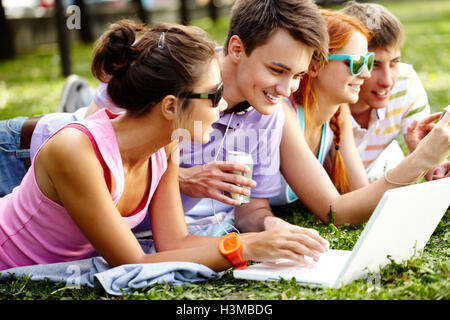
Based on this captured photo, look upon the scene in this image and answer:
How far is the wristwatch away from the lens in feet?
9.57

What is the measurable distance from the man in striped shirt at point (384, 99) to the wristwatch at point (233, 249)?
181cm

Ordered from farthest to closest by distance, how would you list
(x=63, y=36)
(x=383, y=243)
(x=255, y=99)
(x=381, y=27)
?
(x=63, y=36)
(x=381, y=27)
(x=255, y=99)
(x=383, y=243)

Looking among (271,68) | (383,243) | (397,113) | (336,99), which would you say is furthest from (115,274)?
(397,113)

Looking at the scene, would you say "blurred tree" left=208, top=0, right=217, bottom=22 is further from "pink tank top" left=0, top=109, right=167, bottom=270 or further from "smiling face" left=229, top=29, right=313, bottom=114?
"pink tank top" left=0, top=109, right=167, bottom=270

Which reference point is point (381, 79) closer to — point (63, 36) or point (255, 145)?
point (255, 145)

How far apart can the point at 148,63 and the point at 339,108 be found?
199cm

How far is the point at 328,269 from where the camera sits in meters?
2.95

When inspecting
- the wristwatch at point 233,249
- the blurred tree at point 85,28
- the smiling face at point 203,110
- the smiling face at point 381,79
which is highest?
the smiling face at point 203,110

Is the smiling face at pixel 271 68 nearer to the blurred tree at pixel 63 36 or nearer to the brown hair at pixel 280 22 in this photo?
the brown hair at pixel 280 22

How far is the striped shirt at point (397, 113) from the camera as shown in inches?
189

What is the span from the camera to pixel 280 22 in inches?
140

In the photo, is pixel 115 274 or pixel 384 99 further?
pixel 384 99

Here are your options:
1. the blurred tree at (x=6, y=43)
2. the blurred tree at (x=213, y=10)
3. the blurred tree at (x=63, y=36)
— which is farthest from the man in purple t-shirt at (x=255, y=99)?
the blurred tree at (x=213, y=10)
